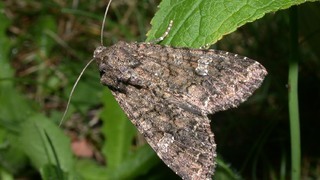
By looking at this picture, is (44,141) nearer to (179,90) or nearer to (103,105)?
(103,105)

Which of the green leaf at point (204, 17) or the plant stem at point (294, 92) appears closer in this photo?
the green leaf at point (204, 17)

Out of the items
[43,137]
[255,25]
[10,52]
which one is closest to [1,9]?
[10,52]

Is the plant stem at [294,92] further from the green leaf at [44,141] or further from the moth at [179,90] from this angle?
the green leaf at [44,141]

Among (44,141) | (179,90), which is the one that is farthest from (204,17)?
(44,141)

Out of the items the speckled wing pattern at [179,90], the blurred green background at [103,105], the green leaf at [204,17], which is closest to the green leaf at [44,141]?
the blurred green background at [103,105]

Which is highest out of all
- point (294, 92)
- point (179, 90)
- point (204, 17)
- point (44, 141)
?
point (44, 141)

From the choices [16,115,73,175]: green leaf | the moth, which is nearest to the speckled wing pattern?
the moth
